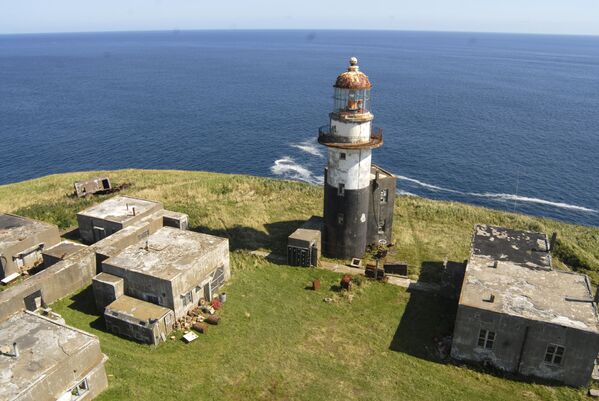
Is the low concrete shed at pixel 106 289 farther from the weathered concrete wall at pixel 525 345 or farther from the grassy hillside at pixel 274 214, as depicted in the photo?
the weathered concrete wall at pixel 525 345

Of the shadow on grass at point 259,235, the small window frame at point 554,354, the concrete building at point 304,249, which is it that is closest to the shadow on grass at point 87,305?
the shadow on grass at point 259,235

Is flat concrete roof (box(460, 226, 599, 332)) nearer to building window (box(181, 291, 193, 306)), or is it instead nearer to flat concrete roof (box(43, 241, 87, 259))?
building window (box(181, 291, 193, 306))

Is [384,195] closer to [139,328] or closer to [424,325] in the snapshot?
[424,325]

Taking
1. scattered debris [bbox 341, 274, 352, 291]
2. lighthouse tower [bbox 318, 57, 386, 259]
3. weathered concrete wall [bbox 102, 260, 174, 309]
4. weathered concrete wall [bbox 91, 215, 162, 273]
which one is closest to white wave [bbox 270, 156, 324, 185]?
lighthouse tower [bbox 318, 57, 386, 259]

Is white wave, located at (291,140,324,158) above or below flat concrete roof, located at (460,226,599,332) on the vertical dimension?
below

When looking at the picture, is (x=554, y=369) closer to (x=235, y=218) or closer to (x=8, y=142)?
(x=235, y=218)

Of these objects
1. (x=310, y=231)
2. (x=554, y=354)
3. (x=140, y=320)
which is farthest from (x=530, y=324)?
(x=140, y=320)
